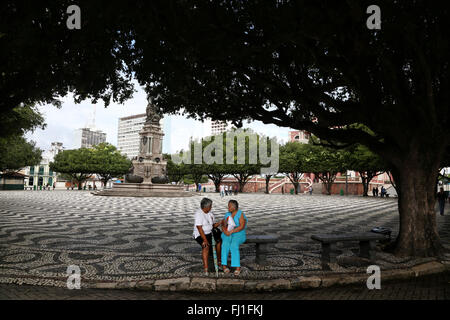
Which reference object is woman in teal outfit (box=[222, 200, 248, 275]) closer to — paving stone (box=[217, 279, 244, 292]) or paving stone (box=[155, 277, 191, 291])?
paving stone (box=[217, 279, 244, 292])

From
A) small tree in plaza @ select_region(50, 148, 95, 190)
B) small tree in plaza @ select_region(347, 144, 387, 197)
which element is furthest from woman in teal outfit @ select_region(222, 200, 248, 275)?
small tree in plaza @ select_region(50, 148, 95, 190)

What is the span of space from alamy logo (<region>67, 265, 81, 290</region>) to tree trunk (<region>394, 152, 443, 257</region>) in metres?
7.05

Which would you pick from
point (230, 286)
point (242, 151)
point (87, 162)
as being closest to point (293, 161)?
point (242, 151)

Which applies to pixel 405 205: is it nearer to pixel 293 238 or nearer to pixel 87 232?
pixel 293 238

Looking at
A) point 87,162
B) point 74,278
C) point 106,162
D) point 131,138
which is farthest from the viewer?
point 131,138

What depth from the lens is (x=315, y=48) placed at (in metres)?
6.16

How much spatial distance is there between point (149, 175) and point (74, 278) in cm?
2995

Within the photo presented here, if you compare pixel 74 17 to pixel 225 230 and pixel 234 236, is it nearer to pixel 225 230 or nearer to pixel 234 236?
pixel 225 230

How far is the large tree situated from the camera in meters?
5.24

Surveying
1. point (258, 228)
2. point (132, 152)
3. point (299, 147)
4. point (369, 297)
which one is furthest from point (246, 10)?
point (132, 152)

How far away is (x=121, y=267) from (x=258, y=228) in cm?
625

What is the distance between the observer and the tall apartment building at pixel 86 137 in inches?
6839

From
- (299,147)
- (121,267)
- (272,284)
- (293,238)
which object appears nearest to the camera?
(272,284)

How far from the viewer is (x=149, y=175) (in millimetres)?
34438
